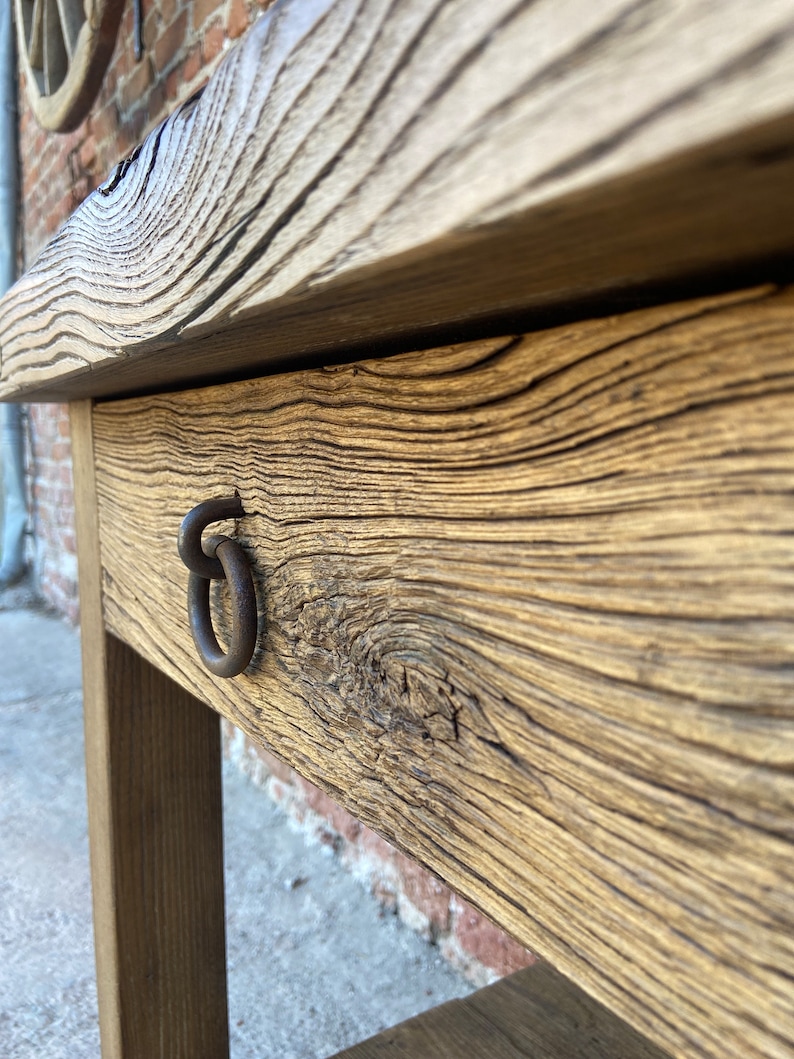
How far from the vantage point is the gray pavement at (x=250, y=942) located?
1320mm

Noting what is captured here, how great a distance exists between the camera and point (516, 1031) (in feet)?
2.86

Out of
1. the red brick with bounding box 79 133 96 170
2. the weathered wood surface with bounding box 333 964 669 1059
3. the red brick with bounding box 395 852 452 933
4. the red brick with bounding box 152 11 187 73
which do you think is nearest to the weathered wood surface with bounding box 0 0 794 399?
the weathered wood surface with bounding box 333 964 669 1059

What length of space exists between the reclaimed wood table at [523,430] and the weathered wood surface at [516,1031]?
592 mm

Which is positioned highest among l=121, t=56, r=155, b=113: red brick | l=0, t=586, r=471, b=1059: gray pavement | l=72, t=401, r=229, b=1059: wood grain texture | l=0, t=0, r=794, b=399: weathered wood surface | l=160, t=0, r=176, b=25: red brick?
l=160, t=0, r=176, b=25: red brick

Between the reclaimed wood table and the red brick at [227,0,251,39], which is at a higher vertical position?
the red brick at [227,0,251,39]

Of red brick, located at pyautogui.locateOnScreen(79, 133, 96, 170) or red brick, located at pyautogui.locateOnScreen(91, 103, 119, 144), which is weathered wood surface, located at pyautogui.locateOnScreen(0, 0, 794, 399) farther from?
red brick, located at pyautogui.locateOnScreen(79, 133, 96, 170)

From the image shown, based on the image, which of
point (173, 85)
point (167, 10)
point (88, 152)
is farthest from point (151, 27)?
point (88, 152)

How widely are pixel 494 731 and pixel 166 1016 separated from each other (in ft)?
2.25

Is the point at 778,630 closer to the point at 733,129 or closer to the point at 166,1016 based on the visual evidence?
the point at 733,129

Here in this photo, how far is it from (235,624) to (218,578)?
0.15 feet

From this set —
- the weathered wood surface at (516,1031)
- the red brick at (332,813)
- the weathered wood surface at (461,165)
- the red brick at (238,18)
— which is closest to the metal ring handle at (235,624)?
the weathered wood surface at (461,165)

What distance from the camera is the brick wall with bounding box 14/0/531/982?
1.46 metres

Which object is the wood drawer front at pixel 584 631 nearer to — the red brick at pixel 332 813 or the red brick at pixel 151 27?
the red brick at pixel 332 813

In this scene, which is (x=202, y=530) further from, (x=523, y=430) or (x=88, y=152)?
(x=88, y=152)
